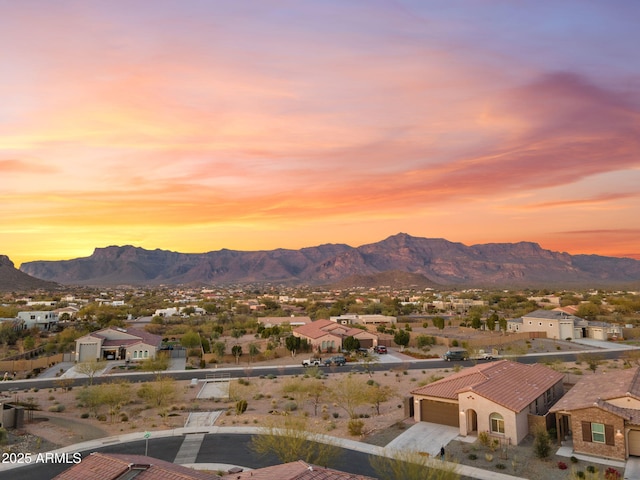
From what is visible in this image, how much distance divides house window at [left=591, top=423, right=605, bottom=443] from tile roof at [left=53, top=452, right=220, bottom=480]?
22.1 metres

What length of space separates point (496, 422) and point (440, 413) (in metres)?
4.43

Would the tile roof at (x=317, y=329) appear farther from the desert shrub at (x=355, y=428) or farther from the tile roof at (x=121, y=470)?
the tile roof at (x=121, y=470)

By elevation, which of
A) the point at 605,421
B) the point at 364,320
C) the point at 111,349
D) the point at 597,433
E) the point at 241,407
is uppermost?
the point at 605,421

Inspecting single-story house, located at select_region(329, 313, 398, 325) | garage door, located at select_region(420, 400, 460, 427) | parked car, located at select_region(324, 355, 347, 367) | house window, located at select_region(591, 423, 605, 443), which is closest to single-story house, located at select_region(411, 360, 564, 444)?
garage door, located at select_region(420, 400, 460, 427)

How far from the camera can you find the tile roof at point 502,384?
3194 centimetres

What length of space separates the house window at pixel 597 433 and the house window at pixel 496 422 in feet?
16.8

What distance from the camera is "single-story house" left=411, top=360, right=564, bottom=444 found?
102ft

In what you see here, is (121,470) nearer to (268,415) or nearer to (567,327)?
(268,415)

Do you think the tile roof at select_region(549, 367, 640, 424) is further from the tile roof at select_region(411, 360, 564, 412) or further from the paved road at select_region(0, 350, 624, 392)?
the paved road at select_region(0, 350, 624, 392)

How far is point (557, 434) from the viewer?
99.2 feet

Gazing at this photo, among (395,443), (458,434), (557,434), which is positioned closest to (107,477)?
(395,443)

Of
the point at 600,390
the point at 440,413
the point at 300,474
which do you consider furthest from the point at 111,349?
the point at 600,390

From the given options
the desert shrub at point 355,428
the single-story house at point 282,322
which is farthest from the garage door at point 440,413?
the single-story house at point 282,322

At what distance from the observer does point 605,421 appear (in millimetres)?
27641
